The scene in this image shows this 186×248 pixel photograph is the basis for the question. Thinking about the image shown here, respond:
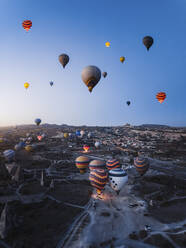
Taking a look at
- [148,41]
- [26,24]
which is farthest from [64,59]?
[148,41]

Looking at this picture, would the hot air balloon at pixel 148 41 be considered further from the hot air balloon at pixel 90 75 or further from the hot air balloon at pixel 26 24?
the hot air balloon at pixel 26 24

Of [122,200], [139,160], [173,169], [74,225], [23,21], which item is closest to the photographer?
[74,225]

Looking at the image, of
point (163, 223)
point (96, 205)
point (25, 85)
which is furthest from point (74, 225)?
point (25, 85)

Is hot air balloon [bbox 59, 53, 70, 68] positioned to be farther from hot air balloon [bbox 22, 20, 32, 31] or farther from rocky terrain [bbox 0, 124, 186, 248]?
rocky terrain [bbox 0, 124, 186, 248]

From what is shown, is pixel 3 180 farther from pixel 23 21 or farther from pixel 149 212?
pixel 23 21

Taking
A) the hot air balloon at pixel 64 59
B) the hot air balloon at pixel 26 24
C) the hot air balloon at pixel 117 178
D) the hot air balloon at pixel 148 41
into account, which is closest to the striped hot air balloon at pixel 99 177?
the hot air balloon at pixel 117 178

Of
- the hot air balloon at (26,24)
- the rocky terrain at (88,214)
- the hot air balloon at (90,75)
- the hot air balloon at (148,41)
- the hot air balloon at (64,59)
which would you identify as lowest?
the rocky terrain at (88,214)

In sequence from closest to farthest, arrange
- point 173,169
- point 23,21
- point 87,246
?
point 87,246
point 23,21
point 173,169

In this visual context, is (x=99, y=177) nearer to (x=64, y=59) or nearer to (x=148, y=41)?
(x=64, y=59)
